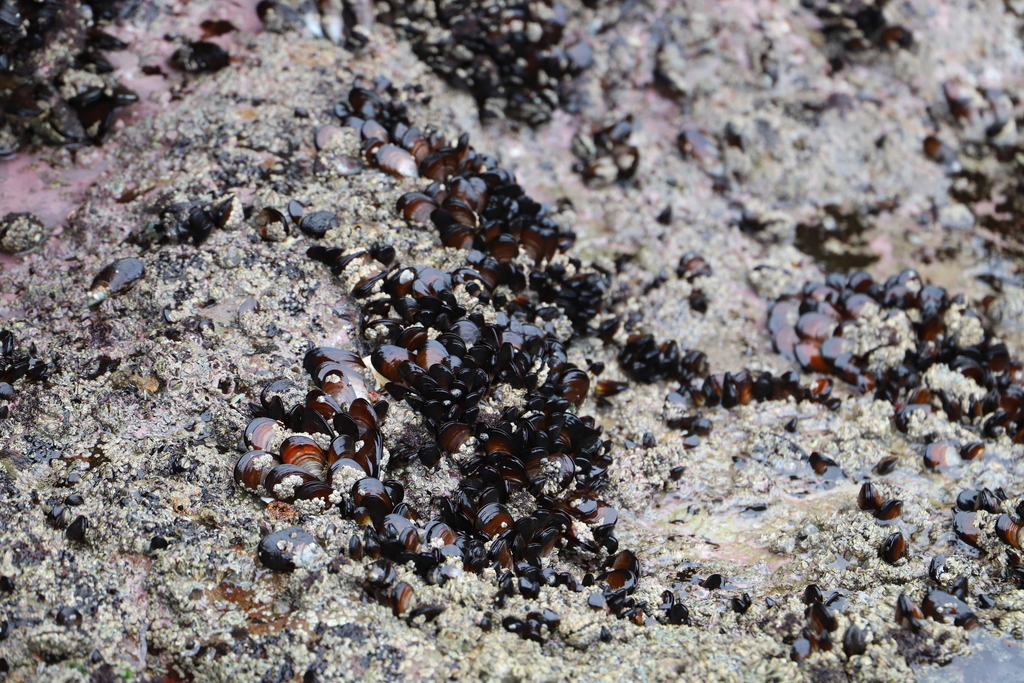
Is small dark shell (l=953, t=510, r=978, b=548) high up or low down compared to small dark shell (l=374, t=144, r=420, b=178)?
down

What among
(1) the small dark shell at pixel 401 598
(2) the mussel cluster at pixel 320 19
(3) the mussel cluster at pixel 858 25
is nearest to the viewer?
(1) the small dark shell at pixel 401 598

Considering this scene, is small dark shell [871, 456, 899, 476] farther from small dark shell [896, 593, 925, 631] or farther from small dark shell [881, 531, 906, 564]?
small dark shell [896, 593, 925, 631]

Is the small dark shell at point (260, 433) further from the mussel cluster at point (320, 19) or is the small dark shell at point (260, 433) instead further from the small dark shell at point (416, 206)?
the mussel cluster at point (320, 19)

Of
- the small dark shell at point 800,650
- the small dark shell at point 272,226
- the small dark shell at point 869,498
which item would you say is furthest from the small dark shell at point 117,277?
the small dark shell at point 869,498

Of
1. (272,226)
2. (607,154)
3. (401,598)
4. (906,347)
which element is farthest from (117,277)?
(906,347)

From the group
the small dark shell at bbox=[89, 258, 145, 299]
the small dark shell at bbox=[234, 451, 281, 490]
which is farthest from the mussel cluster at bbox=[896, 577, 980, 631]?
the small dark shell at bbox=[89, 258, 145, 299]

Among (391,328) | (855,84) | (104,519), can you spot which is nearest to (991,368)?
(855,84)

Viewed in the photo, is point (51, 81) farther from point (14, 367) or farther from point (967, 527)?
point (967, 527)
